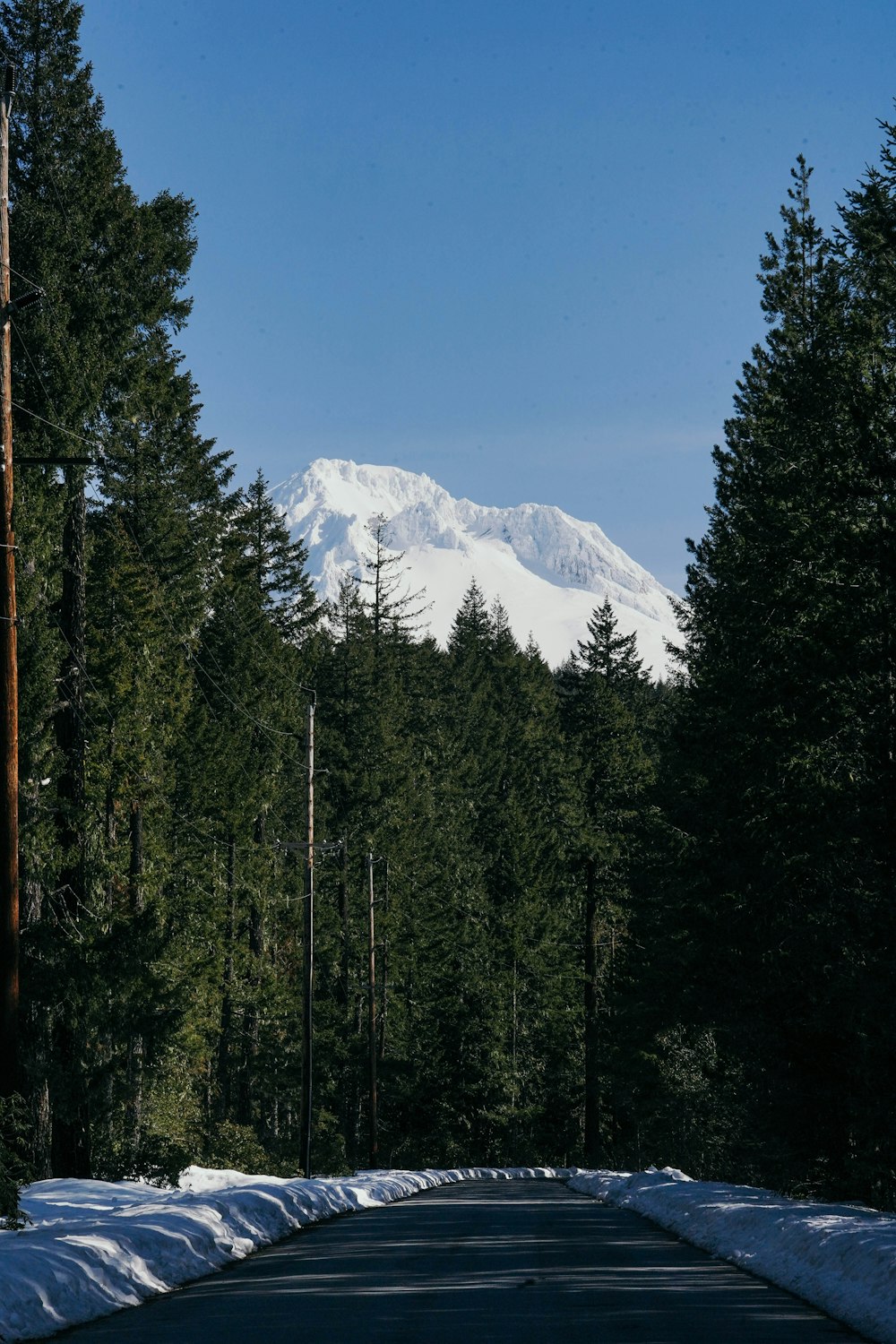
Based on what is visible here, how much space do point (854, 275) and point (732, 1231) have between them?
15.4 meters

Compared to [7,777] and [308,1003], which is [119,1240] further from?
[308,1003]

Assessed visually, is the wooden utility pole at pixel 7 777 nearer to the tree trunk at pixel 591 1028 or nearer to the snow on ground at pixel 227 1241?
the snow on ground at pixel 227 1241

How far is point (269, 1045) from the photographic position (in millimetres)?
60438

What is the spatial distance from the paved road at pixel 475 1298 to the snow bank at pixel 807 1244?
0.25 m

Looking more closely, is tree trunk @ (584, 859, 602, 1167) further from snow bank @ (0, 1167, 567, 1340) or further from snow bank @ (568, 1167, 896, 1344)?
snow bank @ (568, 1167, 896, 1344)

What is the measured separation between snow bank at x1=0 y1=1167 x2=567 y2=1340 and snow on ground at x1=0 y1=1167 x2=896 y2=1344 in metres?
0.02

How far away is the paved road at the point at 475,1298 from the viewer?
9445 mm

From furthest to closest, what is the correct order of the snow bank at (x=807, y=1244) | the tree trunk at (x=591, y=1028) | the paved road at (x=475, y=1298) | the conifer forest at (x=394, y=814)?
1. the tree trunk at (x=591, y=1028)
2. the conifer forest at (x=394, y=814)
3. the snow bank at (x=807, y=1244)
4. the paved road at (x=475, y=1298)

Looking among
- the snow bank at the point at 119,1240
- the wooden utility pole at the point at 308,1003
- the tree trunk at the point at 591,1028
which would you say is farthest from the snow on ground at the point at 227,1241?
the tree trunk at the point at 591,1028

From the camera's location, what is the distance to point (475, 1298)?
1125 cm

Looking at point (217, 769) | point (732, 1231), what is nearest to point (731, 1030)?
point (732, 1231)

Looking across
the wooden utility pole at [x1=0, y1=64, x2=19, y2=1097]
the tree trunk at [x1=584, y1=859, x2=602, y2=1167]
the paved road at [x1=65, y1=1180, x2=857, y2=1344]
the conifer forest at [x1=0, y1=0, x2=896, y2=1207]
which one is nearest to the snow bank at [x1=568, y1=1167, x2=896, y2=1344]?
the paved road at [x1=65, y1=1180, x2=857, y2=1344]

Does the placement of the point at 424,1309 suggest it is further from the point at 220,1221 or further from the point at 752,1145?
the point at 752,1145

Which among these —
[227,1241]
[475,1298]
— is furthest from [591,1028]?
[475,1298]
